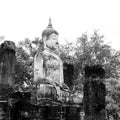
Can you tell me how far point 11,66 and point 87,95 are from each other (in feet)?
7.99

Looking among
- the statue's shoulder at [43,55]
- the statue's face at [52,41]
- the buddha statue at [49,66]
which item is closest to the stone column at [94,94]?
the buddha statue at [49,66]

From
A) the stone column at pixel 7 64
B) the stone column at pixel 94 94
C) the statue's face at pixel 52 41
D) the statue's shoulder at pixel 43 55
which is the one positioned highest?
the statue's face at pixel 52 41

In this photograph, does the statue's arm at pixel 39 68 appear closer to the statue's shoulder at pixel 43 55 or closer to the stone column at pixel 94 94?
the statue's shoulder at pixel 43 55

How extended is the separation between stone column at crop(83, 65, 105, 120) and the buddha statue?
181 centimetres

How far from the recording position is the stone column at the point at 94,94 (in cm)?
738

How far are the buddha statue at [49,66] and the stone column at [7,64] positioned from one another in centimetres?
140

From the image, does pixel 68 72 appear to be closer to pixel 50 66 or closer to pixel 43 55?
pixel 50 66

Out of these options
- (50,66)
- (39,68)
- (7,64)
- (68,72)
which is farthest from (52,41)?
(7,64)

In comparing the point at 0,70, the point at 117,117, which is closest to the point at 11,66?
the point at 0,70

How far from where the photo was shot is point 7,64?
814 centimetres

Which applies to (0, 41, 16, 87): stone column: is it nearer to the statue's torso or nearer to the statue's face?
the statue's torso

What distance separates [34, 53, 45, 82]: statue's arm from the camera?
33.3 feet

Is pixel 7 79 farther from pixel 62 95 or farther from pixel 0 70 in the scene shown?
pixel 62 95

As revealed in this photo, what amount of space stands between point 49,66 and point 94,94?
134 inches
